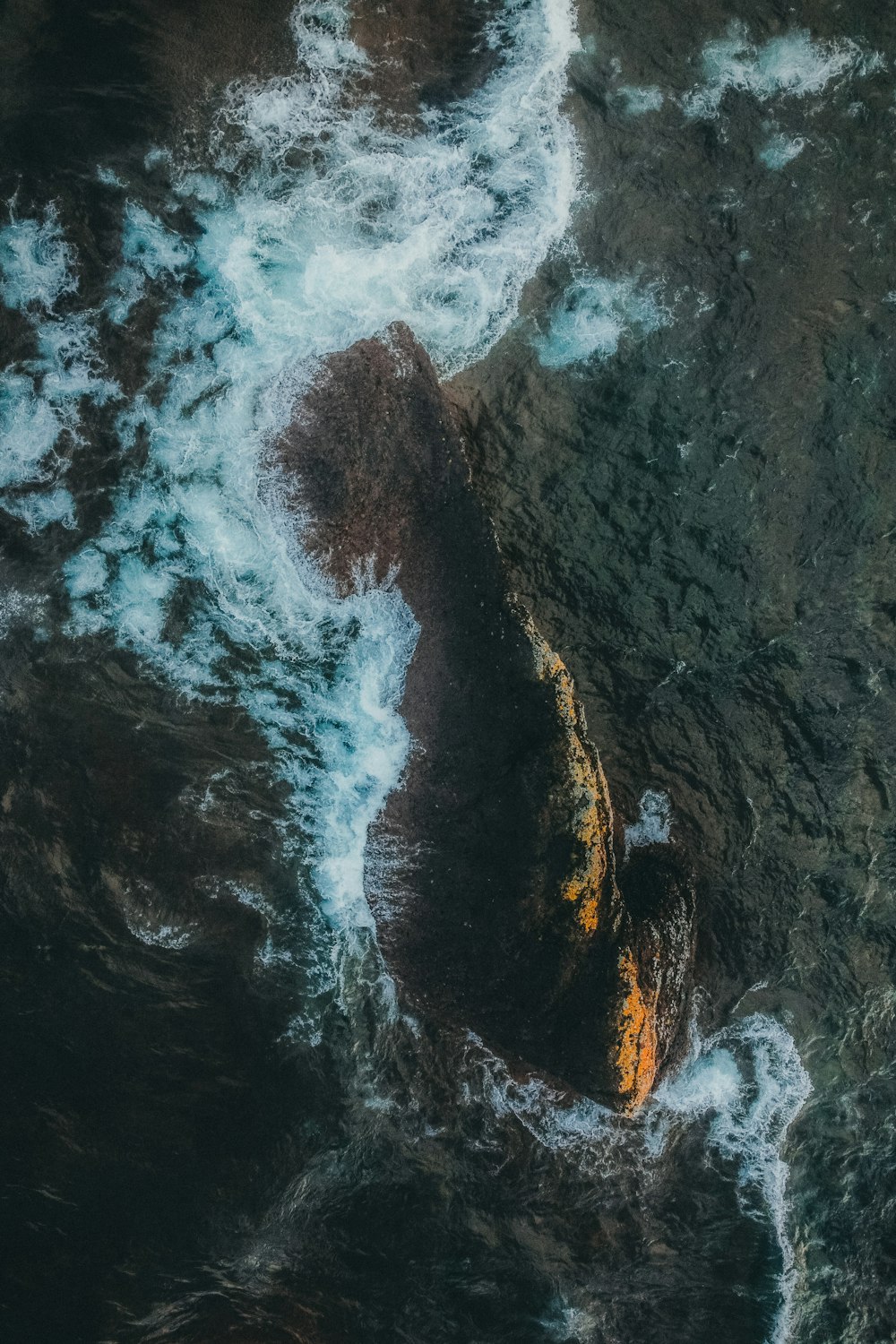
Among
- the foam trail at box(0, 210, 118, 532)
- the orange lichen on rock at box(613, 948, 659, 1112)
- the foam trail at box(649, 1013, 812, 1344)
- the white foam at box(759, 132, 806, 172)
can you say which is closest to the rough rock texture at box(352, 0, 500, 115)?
the white foam at box(759, 132, 806, 172)

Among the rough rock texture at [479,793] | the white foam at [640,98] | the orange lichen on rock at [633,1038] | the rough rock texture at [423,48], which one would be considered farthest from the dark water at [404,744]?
the orange lichen on rock at [633,1038]

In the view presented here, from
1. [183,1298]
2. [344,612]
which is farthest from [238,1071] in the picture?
[344,612]

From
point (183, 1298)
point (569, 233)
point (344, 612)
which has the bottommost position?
point (183, 1298)

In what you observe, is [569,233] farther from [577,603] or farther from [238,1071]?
[238,1071]

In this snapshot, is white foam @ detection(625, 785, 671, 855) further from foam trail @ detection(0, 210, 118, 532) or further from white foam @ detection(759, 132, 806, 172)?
foam trail @ detection(0, 210, 118, 532)

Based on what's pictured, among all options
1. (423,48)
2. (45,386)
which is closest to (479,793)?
(45,386)
